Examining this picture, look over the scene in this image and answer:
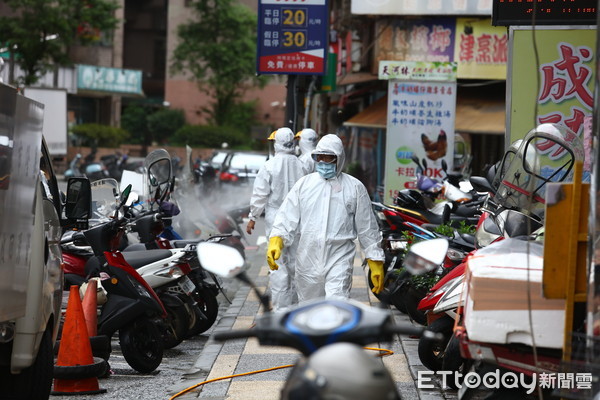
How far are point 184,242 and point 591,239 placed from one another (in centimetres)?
593

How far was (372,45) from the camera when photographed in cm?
2383

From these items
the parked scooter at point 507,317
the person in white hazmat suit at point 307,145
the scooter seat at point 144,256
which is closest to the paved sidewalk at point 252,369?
the scooter seat at point 144,256

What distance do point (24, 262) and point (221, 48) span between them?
154ft

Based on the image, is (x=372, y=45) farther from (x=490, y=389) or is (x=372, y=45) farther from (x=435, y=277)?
(x=490, y=389)

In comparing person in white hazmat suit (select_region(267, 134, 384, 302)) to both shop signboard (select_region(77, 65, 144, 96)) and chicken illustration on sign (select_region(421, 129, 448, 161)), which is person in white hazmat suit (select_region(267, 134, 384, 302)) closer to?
chicken illustration on sign (select_region(421, 129, 448, 161))

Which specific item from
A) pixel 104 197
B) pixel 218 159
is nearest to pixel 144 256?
pixel 104 197

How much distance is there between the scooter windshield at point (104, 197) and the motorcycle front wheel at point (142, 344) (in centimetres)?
177

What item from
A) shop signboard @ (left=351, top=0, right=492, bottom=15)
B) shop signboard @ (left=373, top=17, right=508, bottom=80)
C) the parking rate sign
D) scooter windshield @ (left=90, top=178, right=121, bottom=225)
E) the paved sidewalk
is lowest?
the paved sidewalk

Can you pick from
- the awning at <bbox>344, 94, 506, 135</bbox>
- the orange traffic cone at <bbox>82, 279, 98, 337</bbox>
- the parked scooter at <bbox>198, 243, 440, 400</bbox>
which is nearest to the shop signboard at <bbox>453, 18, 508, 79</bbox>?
the awning at <bbox>344, 94, 506, 135</bbox>

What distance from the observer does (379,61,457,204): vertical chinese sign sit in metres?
15.4

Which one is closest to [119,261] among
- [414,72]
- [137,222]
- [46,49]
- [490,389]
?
[137,222]

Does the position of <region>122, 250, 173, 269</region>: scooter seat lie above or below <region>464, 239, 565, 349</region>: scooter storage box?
below

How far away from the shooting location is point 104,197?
31.6 ft

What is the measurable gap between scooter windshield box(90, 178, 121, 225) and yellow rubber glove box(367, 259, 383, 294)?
2.87m
